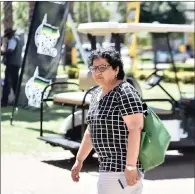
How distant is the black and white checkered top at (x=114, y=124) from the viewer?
360cm

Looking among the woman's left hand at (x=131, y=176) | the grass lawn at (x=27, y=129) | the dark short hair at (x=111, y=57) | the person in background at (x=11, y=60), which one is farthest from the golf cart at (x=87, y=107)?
the person in background at (x=11, y=60)

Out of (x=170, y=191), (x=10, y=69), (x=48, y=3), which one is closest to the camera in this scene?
(x=170, y=191)

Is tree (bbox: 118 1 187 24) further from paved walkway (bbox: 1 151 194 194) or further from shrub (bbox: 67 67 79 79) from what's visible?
paved walkway (bbox: 1 151 194 194)

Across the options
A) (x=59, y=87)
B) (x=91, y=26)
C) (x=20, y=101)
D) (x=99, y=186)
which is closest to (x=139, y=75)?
(x=59, y=87)

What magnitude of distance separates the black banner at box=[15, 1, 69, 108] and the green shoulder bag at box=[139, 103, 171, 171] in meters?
6.91

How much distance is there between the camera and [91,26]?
8289 millimetres

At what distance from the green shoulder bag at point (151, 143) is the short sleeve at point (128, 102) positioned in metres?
0.11

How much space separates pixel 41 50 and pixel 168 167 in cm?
379

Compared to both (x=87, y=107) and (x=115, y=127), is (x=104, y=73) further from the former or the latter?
(x=87, y=107)

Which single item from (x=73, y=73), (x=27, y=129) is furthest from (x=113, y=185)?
(x=73, y=73)

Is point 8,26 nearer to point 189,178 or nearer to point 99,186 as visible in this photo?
point 189,178

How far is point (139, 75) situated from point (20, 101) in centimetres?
1463

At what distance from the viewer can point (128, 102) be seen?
3.59 m

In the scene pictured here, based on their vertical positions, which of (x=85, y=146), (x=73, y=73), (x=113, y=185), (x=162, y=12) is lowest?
(x=73, y=73)
